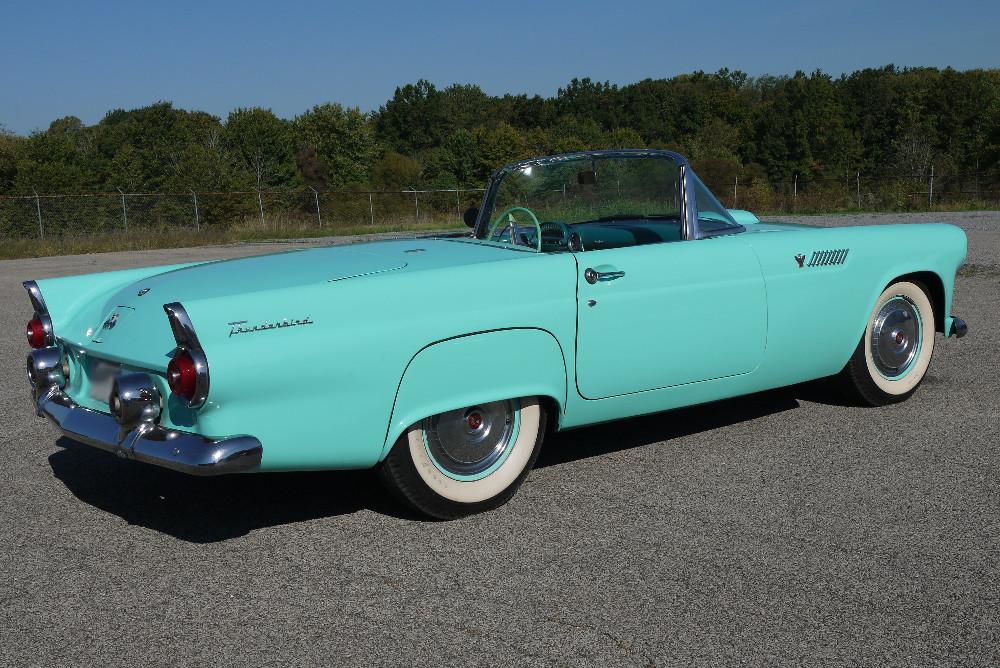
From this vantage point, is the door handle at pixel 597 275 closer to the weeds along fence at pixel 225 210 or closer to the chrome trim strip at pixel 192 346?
the chrome trim strip at pixel 192 346

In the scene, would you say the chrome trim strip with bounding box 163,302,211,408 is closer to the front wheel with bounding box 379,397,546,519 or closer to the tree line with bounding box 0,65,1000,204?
the front wheel with bounding box 379,397,546,519

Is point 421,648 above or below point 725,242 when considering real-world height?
below

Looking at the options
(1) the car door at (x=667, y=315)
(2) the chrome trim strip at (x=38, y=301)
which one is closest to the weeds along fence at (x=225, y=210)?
(2) the chrome trim strip at (x=38, y=301)

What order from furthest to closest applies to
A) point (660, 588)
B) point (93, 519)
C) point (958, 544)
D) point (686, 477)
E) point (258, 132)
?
point (258, 132) → point (686, 477) → point (93, 519) → point (958, 544) → point (660, 588)

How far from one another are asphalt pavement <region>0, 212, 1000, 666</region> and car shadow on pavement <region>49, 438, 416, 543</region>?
13mm

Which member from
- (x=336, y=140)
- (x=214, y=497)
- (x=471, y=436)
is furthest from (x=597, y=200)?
(x=336, y=140)

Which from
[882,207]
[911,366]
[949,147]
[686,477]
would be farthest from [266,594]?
[949,147]

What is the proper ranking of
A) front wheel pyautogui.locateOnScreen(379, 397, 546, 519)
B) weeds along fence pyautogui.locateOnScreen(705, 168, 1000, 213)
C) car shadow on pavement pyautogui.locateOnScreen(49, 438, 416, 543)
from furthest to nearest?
weeds along fence pyautogui.locateOnScreen(705, 168, 1000, 213) < car shadow on pavement pyautogui.locateOnScreen(49, 438, 416, 543) < front wheel pyautogui.locateOnScreen(379, 397, 546, 519)

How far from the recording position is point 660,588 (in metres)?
3.19

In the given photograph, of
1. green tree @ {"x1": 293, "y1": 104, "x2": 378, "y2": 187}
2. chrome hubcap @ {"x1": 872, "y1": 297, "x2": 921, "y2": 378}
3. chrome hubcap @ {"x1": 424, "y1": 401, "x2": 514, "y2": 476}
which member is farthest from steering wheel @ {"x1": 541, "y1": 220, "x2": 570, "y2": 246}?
green tree @ {"x1": 293, "y1": 104, "x2": 378, "y2": 187}

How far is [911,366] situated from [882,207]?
29.4 meters

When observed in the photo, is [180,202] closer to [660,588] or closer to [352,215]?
[352,215]

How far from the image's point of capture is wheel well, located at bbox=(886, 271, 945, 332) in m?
5.47

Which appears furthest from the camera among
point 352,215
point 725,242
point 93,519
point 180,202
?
point 352,215
